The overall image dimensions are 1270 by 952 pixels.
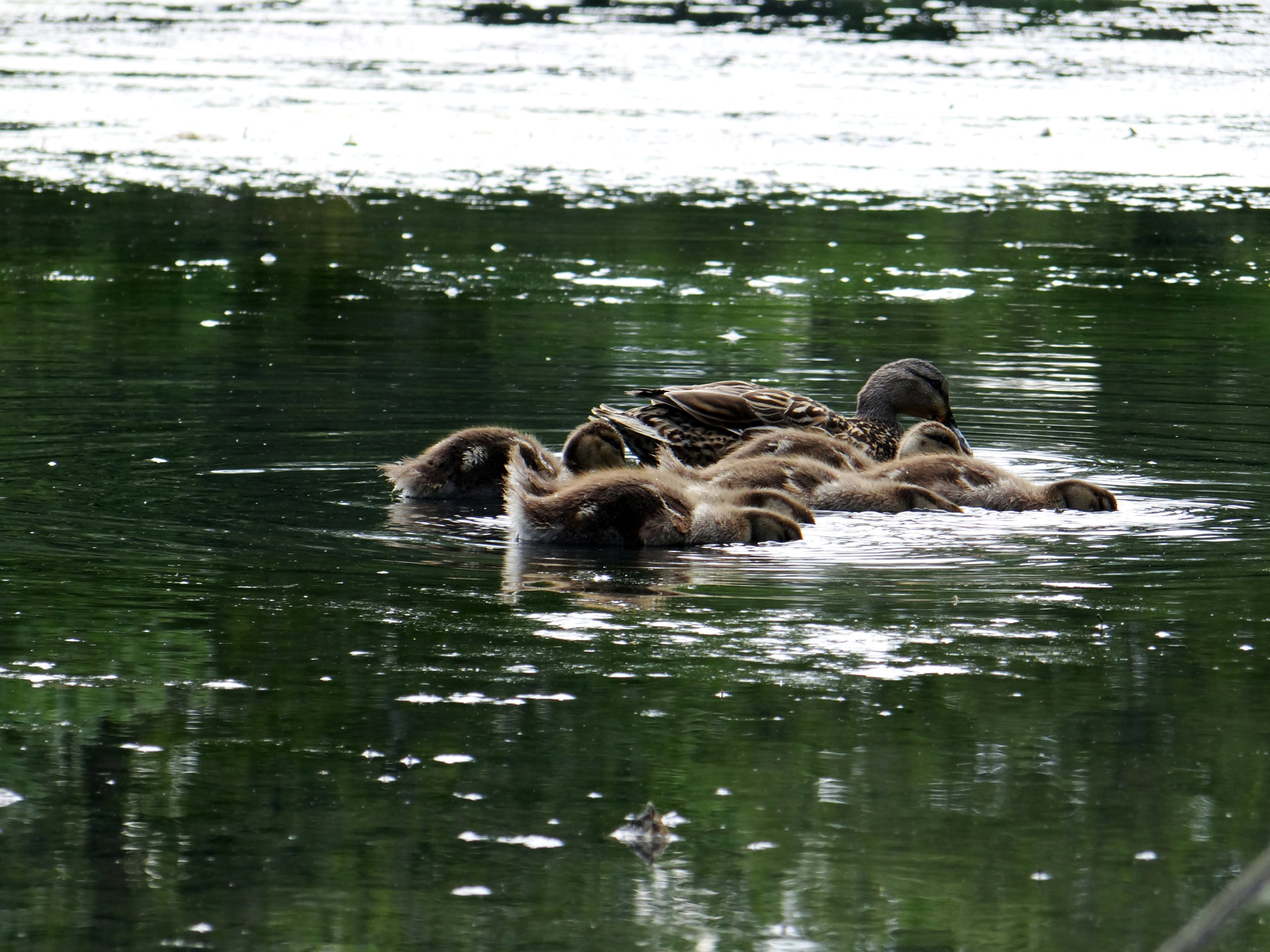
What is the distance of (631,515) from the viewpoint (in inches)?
329

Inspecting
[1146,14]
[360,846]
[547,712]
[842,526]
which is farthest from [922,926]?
[1146,14]

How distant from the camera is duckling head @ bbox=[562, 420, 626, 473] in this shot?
377 inches

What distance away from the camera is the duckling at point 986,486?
9031 millimetres

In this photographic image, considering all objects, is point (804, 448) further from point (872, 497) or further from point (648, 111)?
point (648, 111)

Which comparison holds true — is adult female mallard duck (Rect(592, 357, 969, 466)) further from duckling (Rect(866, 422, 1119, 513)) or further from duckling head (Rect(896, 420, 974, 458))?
duckling (Rect(866, 422, 1119, 513))

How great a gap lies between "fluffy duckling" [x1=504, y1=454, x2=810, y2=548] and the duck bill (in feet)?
5.58

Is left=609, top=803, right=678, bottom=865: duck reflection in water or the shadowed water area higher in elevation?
the shadowed water area

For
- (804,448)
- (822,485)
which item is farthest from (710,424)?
(822,485)

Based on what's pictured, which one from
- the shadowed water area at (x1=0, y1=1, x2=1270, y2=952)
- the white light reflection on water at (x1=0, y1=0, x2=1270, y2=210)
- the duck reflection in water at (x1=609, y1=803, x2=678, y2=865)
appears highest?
the white light reflection on water at (x1=0, y1=0, x2=1270, y2=210)

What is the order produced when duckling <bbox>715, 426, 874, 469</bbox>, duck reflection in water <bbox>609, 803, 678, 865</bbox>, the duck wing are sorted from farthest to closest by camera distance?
1. the duck wing
2. duckling <bbox>715, 426, 874, 469</bbox>
3. duck reflection in water <bbox>609, 803, 678, 865</bbox>

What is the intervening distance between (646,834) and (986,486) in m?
4.62

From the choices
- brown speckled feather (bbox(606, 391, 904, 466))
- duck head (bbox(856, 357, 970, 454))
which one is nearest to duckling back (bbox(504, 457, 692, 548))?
brown speckled feather (bbox(606, 391, 904, 466))

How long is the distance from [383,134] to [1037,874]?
69.8 ft

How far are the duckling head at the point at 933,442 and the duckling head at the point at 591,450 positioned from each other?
4.68 feet
